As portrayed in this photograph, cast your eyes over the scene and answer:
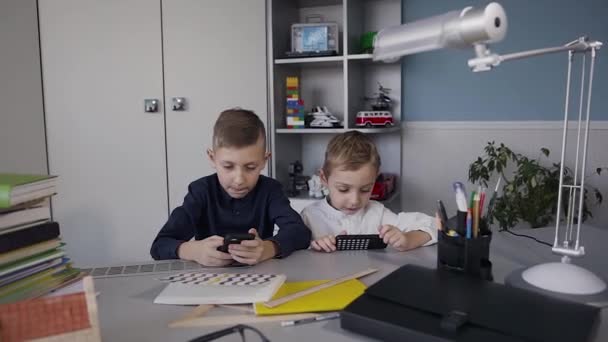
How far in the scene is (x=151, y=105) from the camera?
8.03ft

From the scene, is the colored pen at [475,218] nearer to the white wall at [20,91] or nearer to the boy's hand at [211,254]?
the boy's hand at [211,254]

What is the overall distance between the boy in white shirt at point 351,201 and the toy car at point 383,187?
828mm

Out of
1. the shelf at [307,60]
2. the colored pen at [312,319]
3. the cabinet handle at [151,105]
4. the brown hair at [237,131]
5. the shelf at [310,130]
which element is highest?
the shelf at [307,60]

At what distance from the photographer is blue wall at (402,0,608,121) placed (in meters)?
2.28

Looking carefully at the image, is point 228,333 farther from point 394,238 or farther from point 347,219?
point 347,219

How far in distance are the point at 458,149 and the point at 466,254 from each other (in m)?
1.84

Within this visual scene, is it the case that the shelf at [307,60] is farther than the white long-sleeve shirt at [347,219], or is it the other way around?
the shelf at [307,60]

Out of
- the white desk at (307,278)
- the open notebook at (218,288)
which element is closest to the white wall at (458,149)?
the white desk at (307,278)

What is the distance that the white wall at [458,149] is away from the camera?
2.33 metres

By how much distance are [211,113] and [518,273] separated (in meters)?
1.83

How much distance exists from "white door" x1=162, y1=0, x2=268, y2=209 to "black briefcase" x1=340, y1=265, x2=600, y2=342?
1.73 meters

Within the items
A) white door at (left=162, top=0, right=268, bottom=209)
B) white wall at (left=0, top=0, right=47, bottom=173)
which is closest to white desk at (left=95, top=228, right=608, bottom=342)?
white door at (left=162, top=0, right=268, bottom=209)

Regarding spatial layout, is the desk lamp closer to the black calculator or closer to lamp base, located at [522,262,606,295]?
lamp base, located at [522,262,606,295]

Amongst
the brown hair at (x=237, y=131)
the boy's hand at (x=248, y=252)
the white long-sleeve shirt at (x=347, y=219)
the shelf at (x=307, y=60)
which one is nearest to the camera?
the boy's hand at (x=248, y=252)
